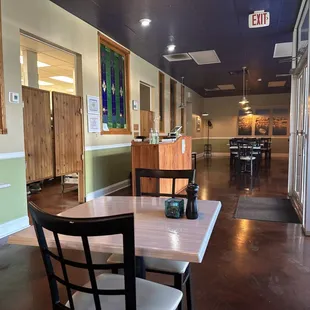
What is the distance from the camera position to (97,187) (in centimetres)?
560

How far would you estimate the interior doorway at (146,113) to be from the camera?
7.76 m

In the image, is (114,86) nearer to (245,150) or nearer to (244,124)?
(245,150)

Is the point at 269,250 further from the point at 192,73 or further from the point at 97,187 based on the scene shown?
the point at 192,73

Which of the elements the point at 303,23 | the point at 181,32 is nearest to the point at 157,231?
the point at 303,23

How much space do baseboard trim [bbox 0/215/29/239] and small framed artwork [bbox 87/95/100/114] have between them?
7.33 ft

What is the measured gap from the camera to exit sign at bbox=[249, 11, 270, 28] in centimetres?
459

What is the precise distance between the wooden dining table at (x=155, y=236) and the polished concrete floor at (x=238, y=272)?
0.89 m

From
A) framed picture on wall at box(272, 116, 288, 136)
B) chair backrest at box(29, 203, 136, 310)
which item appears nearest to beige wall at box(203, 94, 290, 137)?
framed picture on wall at box(272, 116, 288, 136)

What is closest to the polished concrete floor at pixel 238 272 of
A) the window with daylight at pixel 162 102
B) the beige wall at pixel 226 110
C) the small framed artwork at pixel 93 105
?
the small framed artwork at pixel 93 105

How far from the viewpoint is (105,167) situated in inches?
232

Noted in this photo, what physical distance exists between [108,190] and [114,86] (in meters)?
2.21

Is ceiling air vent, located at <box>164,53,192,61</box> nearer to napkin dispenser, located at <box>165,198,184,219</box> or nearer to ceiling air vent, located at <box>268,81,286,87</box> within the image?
ceiling air vent, located at <box>268,81,286,87</box>

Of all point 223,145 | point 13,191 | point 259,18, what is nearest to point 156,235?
point 13,191

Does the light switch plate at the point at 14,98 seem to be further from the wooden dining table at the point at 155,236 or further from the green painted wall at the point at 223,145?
the green painted wall at the point at 223,145
